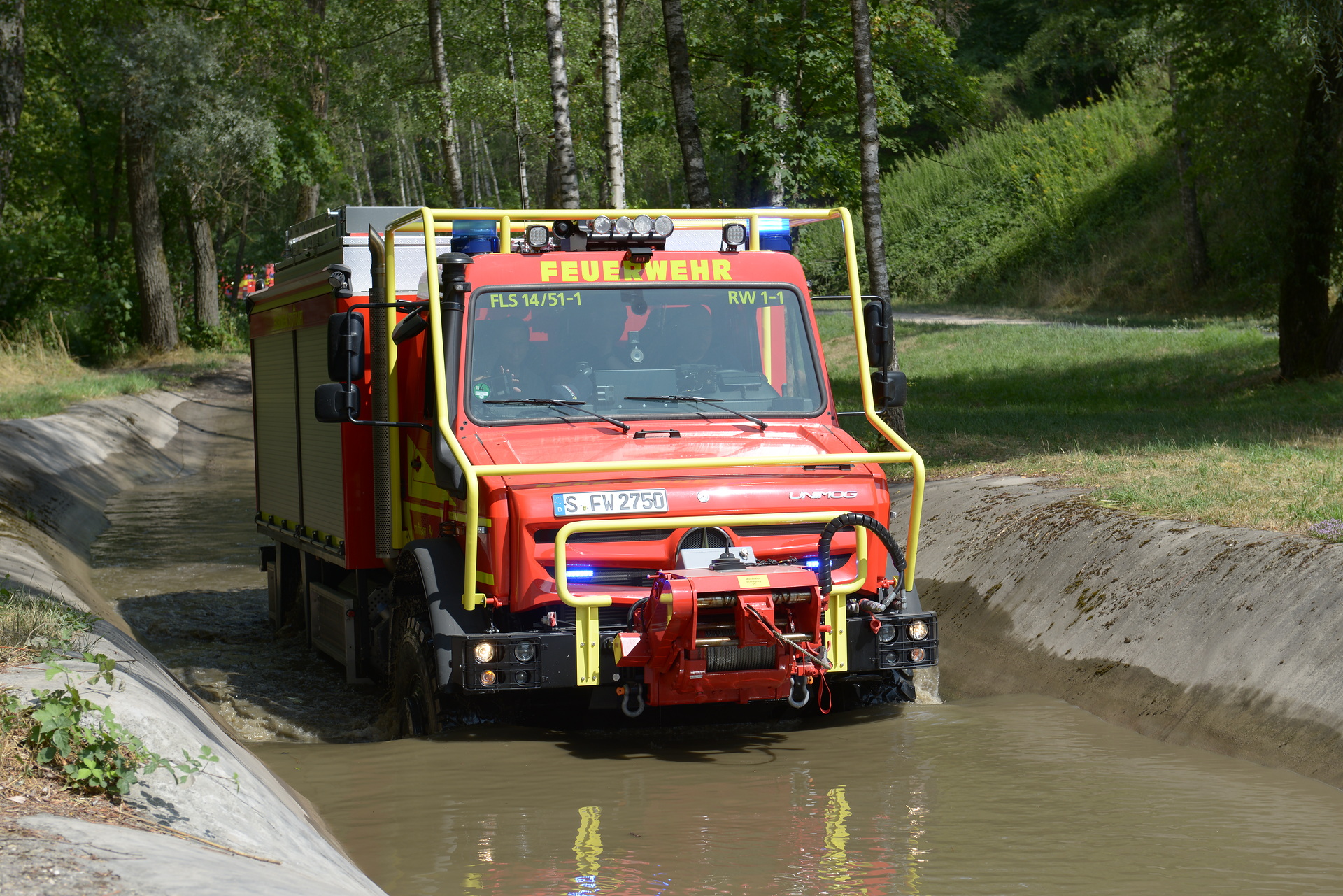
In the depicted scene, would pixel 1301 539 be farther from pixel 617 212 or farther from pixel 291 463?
pixel 291 463

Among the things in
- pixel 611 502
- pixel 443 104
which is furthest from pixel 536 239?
pixel 443 104

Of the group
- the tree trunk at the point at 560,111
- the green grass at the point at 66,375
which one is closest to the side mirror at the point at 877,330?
the tree trunk at the point at 560,111

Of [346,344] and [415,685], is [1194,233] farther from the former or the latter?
[415,685]

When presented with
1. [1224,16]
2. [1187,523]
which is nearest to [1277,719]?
[1187,523]

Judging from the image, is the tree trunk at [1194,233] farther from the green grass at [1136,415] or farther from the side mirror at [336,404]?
the side mirror at [336,404]

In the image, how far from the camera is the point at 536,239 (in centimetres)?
829

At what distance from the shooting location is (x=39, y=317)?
35531mm

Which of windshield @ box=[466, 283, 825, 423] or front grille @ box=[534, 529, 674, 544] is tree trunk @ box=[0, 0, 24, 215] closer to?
windshield @ box=[466, 283, 825, 423]

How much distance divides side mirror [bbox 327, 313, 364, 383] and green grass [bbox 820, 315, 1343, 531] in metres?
5.87

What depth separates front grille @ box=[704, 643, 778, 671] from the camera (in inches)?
275

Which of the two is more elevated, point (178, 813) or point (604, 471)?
point (604, 471)

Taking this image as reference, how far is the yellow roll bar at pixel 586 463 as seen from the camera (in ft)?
23.5

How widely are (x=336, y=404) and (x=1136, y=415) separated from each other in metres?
12.8

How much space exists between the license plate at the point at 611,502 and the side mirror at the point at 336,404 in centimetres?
154
